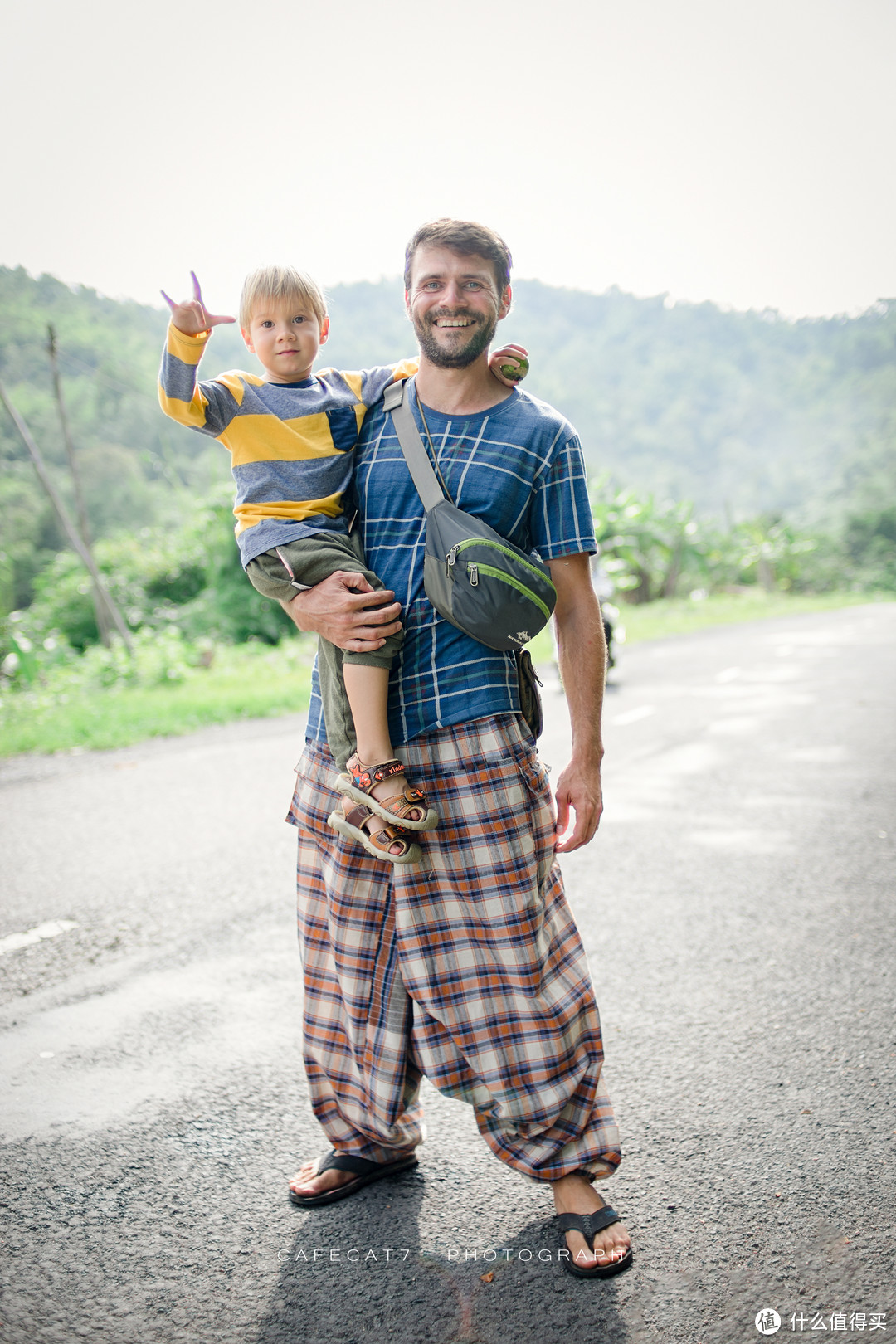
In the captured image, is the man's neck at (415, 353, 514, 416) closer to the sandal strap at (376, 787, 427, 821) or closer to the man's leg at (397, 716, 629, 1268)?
the man's leg at (397, 716, 629, 1268)

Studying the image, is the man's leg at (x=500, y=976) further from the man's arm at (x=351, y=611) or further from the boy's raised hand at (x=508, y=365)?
the boy's raised hand at (x=508, y=365)

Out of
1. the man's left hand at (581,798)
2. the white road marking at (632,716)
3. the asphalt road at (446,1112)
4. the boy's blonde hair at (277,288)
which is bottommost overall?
the white road marking at (632,716)

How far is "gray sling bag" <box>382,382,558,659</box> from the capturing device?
1.91 m

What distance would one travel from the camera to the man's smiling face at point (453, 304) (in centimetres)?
203

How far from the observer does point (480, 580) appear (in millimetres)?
1907

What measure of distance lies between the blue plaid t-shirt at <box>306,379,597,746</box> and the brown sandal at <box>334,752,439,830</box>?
0.12 m

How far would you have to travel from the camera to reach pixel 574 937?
7.28 feet

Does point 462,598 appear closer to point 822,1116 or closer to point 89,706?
point 822,1116

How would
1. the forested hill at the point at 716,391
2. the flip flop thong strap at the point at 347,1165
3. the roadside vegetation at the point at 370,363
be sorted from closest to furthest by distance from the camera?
the flip flop thong strap at the point at 347,1165 → the roadside vegetation at the point at 370,363 → the forested hill at the point at 716,391

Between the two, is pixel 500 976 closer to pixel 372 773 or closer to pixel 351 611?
pixel 372 773

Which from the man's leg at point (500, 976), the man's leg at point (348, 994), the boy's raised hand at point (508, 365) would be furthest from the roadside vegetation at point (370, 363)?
the boy's raised hand at point (508, 365)

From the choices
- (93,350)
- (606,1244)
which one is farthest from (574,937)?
(93,350)

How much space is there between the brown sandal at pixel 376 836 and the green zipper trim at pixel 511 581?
543 mm

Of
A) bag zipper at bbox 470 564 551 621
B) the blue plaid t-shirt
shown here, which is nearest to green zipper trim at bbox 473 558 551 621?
bag zipper at bbox 470 564 551 621
